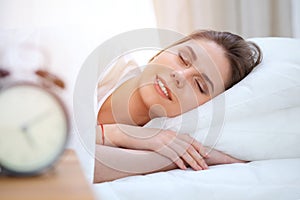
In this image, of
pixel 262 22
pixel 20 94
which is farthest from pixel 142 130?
pixel 262 22

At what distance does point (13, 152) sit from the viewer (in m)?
0.60

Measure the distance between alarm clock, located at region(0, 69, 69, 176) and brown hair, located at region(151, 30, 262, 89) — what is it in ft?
2.67

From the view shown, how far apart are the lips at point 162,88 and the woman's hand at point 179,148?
0.37ft

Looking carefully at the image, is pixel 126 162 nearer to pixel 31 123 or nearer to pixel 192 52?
pixel 192 52

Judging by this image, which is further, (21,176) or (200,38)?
(200,38)

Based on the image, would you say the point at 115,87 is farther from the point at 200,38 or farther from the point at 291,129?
the point at 291,129

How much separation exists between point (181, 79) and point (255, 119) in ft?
0.71

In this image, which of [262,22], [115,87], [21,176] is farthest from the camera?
[262,22]

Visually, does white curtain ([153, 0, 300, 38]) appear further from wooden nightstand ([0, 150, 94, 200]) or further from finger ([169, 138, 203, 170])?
wooden nightstand ([0, 150, 94, 200])

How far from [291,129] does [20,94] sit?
0.79m

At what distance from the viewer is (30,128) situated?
23.9 inches

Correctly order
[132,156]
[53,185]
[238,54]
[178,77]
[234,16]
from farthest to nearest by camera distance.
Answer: [234,16] → [238,54] → [178,77] → [132,156] → [53,185]

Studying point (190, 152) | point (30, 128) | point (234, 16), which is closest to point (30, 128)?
point (30, 128)

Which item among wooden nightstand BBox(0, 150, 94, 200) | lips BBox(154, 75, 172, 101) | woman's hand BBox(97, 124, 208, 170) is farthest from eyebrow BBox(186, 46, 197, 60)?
wooden nightstand BBox(0, 150, 94, 200)
